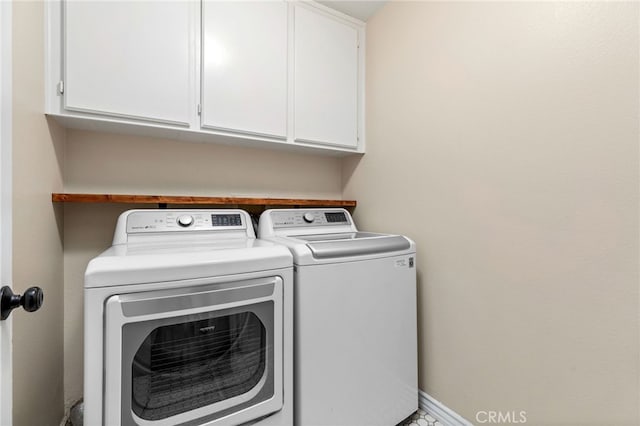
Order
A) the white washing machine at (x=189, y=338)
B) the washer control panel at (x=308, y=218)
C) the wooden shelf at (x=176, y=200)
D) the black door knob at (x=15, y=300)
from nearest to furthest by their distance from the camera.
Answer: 1. the black door knob at (x=15, y=300)
2. the white washing machine at (x=189, y=338)
3. the wooden shelf at (x=176, y=200)
4. the washer control panel at (x=308, y=218)

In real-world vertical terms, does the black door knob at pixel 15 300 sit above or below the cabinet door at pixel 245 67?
below

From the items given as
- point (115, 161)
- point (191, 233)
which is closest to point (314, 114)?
point (191, 233)

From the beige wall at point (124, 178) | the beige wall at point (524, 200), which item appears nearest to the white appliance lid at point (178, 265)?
the beige wall at point (124, 178)

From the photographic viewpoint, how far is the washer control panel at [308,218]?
163cm

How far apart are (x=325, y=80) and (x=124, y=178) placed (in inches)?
50.2

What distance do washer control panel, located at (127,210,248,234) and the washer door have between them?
2.01 ft

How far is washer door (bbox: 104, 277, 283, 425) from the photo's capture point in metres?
0.83

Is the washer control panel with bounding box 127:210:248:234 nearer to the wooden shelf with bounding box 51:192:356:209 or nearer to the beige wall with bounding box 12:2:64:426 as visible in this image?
the wooden shelf with bounding box 51:192:356:209

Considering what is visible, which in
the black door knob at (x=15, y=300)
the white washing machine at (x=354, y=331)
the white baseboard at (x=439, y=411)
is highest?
the black door knob at (x=15, y=300)

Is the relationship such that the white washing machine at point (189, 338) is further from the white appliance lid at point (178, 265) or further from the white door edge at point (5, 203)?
the white door edge at point (5, 203)

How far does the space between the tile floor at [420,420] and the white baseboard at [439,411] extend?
20 mm

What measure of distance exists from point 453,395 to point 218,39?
6.83 ft

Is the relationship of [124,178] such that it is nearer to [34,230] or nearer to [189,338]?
[34,230]

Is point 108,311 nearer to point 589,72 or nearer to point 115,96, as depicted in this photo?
point 115,96
